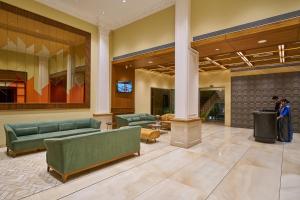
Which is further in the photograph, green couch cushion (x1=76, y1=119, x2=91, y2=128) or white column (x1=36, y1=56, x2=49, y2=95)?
green couch cushion (x1=76, y1=119, x2=91, y2=128)

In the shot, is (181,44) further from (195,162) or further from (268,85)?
(268,85)

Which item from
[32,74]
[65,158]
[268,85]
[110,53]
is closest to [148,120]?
[110,53]

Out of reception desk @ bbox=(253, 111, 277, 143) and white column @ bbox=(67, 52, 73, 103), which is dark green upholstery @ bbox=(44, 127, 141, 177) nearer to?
white column @ bbox=(67, 52, 73, 103)

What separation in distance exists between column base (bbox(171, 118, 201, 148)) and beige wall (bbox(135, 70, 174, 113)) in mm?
4851

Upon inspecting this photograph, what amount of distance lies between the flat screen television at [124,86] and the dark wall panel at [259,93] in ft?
19.1

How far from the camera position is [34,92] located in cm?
564

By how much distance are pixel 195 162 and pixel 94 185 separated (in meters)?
2.29

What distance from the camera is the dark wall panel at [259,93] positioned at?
316 inches

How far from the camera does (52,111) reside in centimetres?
610

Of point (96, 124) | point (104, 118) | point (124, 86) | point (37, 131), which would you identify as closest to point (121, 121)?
point (104, 118)

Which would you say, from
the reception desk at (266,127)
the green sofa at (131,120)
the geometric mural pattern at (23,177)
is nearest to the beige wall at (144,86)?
the green sofa at (131,120)

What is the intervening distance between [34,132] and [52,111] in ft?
3.90

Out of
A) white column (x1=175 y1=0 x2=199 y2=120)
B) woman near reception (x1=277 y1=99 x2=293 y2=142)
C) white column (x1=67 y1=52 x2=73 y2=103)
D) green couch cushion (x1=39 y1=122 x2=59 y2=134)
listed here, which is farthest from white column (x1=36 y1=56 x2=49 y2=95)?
woman near reception (x1=277 y1=99 x2=293 y2=142)

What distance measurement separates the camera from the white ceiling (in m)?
6.07
